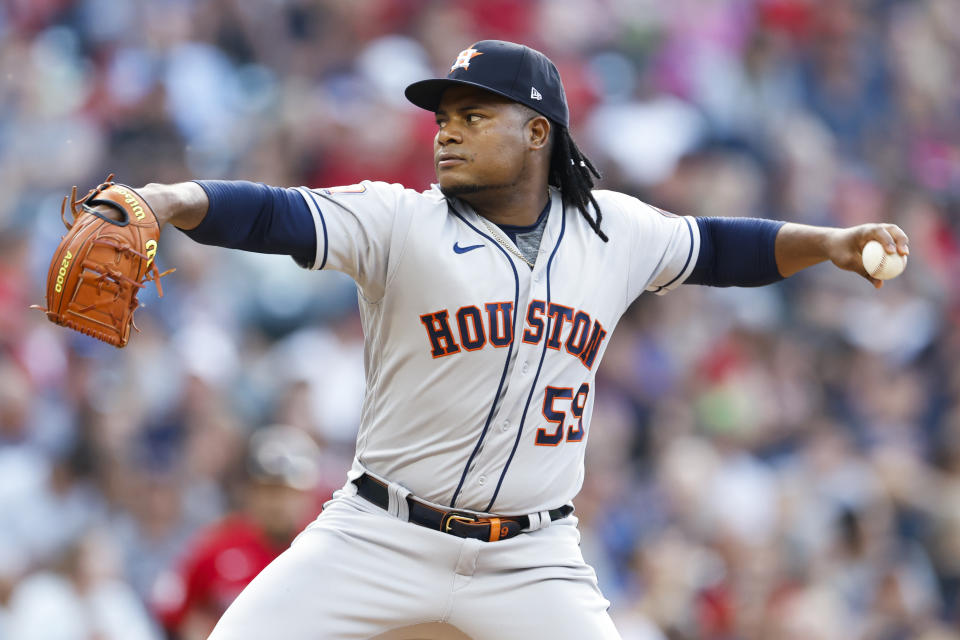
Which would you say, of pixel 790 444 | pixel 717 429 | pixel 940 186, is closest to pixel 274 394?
pixel 717 429

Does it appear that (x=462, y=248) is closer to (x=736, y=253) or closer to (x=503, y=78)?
(x=503, y=78)

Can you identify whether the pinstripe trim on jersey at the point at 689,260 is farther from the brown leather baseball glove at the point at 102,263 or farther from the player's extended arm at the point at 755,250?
the brown leather baseball glove at the point at 102,263

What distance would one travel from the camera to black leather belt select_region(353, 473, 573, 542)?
11.0ft

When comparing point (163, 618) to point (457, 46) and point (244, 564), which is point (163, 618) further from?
point (457, 46)

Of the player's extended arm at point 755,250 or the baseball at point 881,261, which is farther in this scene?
the player's extended arm at point 755,250

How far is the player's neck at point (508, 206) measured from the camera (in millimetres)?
3533

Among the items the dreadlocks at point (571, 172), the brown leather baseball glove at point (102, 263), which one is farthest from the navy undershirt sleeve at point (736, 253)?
the brown leather baseball glove at point (102, 263)

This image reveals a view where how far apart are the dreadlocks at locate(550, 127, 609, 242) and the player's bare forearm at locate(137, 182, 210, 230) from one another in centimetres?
111

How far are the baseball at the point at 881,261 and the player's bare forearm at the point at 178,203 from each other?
1.64m

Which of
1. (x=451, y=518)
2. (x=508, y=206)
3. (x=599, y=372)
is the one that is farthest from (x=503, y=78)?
(x=599, y=372)

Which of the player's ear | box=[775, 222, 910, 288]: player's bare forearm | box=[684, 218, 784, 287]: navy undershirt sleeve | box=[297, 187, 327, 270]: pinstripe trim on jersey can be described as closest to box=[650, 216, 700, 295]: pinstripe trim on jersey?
box=[684, 218, 784, 287]: navy undershirt sleeve

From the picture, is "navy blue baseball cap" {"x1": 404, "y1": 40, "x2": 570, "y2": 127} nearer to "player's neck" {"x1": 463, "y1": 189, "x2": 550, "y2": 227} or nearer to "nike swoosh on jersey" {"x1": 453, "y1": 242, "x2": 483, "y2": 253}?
"player's neck" {"x1": 463, "y1": 189, "x2": 550, "y2": 227}

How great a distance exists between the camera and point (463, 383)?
335 cm

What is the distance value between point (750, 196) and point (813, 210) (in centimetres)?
61
